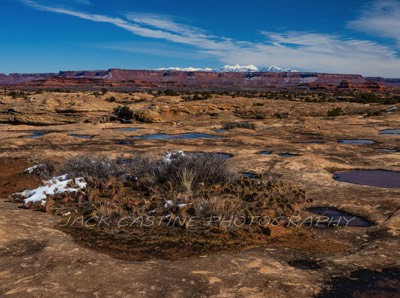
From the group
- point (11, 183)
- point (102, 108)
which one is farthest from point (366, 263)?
point (102, 108)

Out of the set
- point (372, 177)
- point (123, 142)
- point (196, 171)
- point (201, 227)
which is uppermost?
point (196, 171)

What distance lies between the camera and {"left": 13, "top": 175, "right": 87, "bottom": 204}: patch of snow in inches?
325

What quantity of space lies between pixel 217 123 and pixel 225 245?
839 inches

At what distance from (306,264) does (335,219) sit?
230cm

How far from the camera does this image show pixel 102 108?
33406mm

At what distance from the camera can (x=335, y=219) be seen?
7.45 metres

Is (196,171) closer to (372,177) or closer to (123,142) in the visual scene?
(372,177)

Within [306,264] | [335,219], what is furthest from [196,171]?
[306,264]

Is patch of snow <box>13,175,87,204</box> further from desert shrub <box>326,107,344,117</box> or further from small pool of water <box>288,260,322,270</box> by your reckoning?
desert shrub <box>326,107,344,117</box>

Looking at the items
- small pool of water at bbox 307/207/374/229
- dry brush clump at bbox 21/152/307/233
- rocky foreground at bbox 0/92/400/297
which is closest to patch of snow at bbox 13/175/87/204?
dry brush clump at bbox 21/152/307/233

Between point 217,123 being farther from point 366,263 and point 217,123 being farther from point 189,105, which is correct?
point 366,263

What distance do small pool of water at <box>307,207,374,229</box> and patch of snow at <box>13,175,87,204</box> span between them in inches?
196

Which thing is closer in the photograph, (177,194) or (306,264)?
(306,264)

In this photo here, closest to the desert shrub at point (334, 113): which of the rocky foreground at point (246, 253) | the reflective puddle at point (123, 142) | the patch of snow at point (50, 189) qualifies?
the rocky foreground at point (246, 253)
